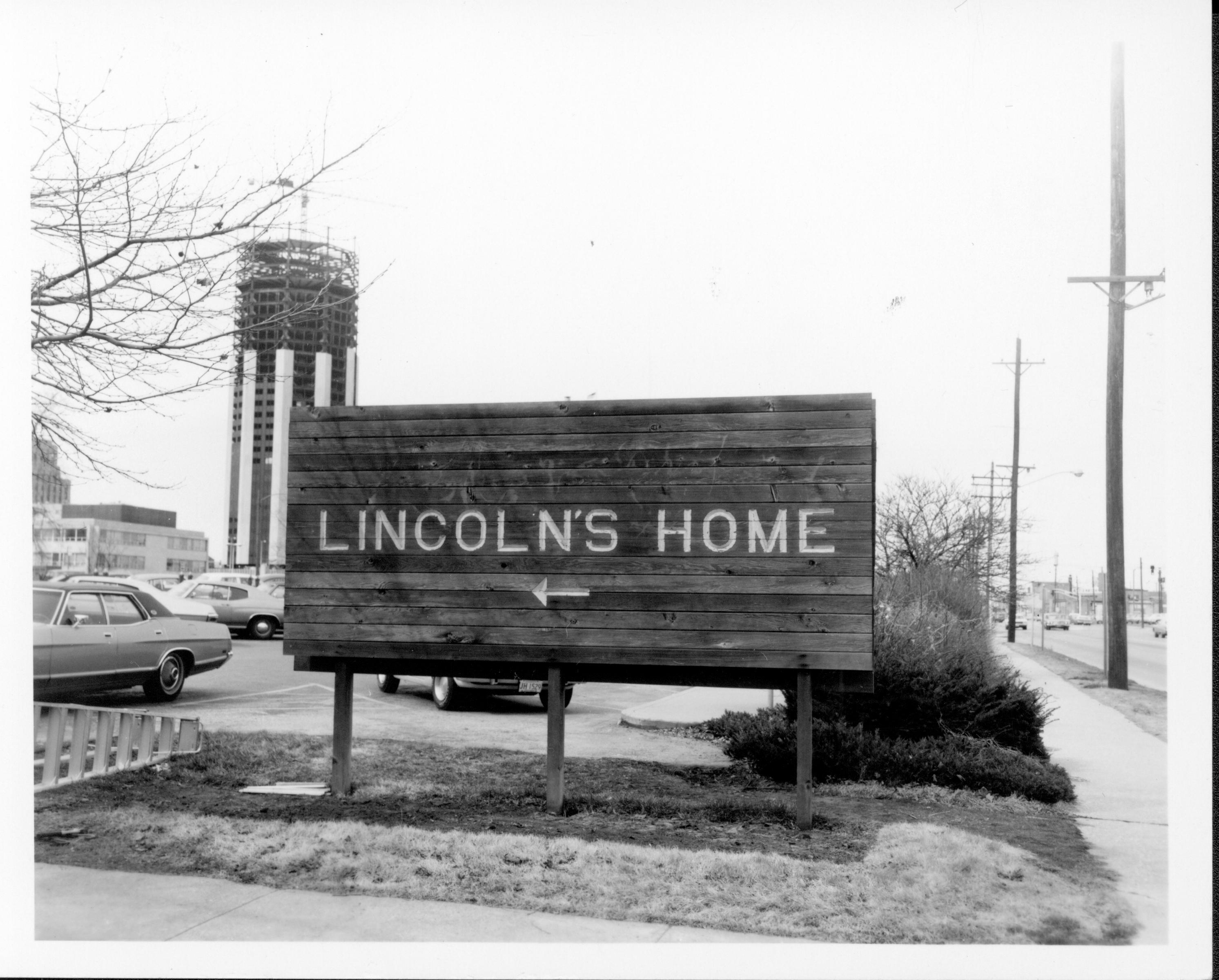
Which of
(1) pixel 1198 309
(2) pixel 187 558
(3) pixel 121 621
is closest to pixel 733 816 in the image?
(1) pixel 1198 309

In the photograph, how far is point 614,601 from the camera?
6422mm

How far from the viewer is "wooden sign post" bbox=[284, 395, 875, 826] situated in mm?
6238

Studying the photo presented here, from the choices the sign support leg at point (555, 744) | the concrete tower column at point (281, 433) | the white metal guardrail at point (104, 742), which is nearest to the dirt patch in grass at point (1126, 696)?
the sign support leg at point (555, 744)

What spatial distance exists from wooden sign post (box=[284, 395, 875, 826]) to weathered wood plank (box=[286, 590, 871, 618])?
0.03 feet

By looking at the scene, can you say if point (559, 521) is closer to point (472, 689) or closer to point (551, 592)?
point (551, 592)

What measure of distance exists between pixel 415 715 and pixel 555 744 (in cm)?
525

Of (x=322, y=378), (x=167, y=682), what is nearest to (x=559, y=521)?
(x=322, y=378)

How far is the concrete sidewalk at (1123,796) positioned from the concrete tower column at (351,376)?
5696 mm

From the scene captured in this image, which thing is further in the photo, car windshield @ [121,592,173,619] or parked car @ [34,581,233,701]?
car windshield @ [121,592,173,619]

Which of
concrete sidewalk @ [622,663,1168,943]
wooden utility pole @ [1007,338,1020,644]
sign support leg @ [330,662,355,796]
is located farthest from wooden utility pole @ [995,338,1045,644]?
sign support leg @ [330,662,355,796]

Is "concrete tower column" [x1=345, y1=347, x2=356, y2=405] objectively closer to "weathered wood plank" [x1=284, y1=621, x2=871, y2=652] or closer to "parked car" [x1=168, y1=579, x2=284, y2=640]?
"weathered wood plank" [x1=284, y1=621, x2=871, y2=652]

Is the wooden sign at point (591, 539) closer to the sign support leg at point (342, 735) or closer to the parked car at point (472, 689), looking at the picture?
the sign support leg at point (342, 735)

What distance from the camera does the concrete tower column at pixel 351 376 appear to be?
7891mm

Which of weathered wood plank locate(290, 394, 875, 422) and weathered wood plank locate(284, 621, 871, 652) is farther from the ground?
weathered wood plank locate(290, 394, 875, 422)
